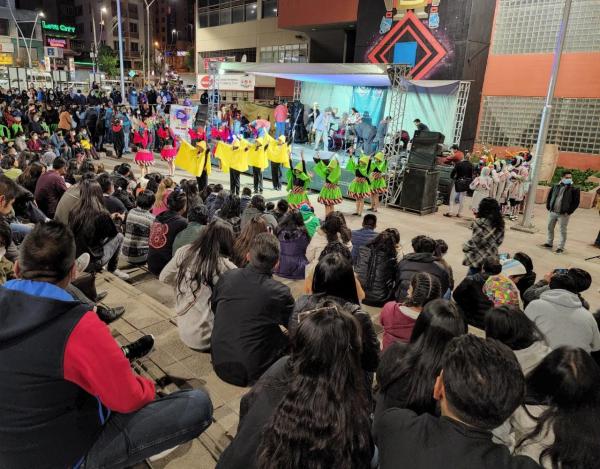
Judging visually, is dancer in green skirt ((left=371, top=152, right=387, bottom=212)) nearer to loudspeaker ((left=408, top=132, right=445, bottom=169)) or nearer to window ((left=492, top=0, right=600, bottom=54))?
loudspeaker ((left=408, top=132, right=445, bottom=169))

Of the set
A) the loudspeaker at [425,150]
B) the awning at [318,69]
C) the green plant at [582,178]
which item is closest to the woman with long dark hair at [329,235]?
the loudspeaker at [425,150]

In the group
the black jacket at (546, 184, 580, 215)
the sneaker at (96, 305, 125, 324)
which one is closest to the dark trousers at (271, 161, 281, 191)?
the black jacket at (546, 184, 580, 215)

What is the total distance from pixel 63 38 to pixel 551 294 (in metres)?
83.2

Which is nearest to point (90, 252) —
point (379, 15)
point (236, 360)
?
point (236, 360)

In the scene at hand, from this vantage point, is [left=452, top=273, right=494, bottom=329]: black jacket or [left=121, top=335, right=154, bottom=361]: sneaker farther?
[left=452, top=273, right=494, bottom=329]: black jacket

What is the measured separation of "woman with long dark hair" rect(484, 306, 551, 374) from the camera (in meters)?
2.99

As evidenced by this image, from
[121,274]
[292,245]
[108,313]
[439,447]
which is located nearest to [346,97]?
[292,245]

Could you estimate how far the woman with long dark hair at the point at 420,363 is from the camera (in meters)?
2.29

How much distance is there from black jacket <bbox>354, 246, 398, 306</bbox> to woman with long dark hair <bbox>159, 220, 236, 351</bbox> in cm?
210

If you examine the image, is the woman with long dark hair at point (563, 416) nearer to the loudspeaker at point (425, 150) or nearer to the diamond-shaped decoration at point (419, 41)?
the loudspeaker at point (425, 150)

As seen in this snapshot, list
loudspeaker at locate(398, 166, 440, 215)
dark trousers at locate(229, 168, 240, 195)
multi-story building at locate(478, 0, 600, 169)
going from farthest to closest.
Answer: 1. multi-story building at locate(478, 0, 600, 169)
2. dark trousers at locate(229, 168, 240, 195)
3. loudspeaker at locate(398, 166, 440, 215)

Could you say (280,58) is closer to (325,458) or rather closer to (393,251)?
(393,251)

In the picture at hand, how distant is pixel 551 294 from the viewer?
367 centimetres

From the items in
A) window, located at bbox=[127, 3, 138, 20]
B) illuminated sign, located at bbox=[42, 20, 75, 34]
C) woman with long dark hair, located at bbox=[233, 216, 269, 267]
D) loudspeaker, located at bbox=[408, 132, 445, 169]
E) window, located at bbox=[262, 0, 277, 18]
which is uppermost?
window, located at bbox=[127, 3, 138, 20]
